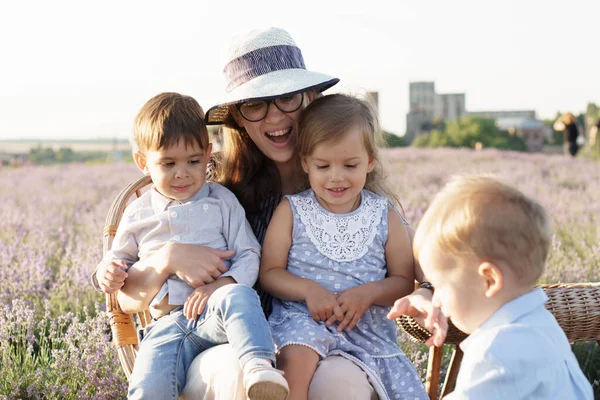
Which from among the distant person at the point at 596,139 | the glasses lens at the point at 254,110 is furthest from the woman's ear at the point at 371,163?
the distant person at the point at 596,139

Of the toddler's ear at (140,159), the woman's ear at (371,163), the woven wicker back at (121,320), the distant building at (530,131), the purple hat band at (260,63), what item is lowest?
the distant building at (530,131)

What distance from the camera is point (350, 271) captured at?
3025mm

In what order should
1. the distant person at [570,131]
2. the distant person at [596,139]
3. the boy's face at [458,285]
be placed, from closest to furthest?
the boy's face at [458,285], the distant person at [596,139], the distant person at [570,131]

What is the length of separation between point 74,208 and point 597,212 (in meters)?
Result: 5.54

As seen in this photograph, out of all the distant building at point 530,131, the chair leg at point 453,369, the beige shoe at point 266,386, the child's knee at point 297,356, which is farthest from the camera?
the distant building at point 530,131

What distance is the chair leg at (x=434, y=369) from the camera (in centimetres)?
335

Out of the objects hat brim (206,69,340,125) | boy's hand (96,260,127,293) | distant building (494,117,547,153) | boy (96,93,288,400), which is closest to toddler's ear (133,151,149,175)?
boy (96,93,288,400)

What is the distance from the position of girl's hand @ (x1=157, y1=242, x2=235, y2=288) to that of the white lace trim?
0.37m

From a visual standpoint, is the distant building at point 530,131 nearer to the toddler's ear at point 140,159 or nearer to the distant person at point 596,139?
the distant person at point 596,139

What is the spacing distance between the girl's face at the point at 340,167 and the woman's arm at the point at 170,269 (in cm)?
45

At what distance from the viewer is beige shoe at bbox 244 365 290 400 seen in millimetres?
2354

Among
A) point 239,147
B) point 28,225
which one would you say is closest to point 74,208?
point 28,225

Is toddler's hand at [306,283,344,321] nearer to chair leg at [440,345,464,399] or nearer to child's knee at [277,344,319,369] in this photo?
child's knee at [277,344,319,369]

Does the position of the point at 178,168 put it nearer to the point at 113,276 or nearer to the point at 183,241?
the point at 183,241
